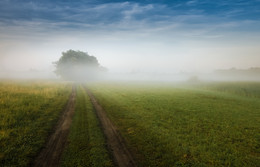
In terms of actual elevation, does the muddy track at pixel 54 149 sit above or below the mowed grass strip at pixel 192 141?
above

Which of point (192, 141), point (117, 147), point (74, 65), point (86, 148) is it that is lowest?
point (192, 141)

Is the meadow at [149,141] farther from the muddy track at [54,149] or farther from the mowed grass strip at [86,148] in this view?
the muddy track at [54,149]

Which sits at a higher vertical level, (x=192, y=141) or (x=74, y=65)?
(x=74, y=65)

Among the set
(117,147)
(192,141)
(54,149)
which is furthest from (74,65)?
(192,141)

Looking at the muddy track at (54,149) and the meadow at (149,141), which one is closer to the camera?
the muddy track at (54,149)

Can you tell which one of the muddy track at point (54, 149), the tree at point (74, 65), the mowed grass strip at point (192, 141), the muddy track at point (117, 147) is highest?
the tree at point (74, 65)

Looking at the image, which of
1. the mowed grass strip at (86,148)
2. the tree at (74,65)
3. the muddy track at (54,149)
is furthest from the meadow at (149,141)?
the tree at (74,65)

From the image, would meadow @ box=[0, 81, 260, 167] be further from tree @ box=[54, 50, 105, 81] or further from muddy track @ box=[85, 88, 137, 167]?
tree @ box=[54, 50, 105, 81]

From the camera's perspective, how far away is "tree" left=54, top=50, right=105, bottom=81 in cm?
7481

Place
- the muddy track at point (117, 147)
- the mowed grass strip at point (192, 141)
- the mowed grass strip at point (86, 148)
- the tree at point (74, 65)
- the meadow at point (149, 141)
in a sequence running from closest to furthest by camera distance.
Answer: the mowed grass strip at point (86, 148), the muddy track at point (117, 147), the meadow at point (149, 141), the mowed grass strip at point (192, 141), the tree at point (74, 65)

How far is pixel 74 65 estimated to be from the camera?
7525cm

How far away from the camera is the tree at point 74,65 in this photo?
245 ft

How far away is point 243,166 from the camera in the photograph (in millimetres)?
4805

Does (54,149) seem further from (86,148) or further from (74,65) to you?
(74,65)
